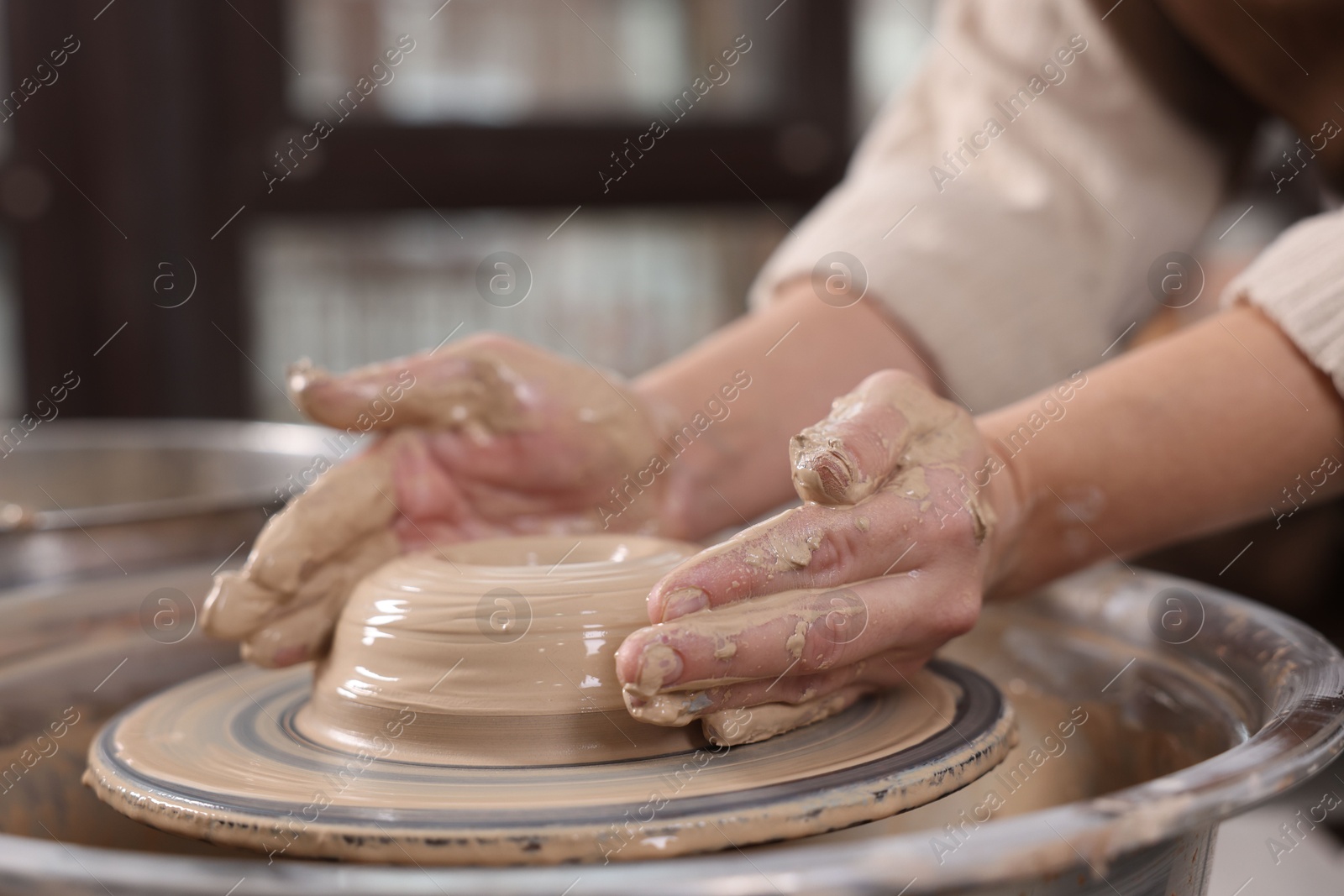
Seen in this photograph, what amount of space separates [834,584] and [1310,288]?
1.22ft

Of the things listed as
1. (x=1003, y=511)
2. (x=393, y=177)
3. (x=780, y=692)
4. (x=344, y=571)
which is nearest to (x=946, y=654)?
(x=1003, y=511)

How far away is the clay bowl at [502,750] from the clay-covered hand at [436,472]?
5 cm

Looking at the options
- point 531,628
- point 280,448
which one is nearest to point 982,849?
point 531,628

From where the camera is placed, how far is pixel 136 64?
2326 millimetres

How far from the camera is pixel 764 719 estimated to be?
1.95 ft

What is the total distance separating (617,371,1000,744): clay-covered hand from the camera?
55 cm

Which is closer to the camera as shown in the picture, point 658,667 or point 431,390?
point 658,667

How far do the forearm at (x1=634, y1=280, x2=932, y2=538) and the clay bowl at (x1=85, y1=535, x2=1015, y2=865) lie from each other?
198 millimetres

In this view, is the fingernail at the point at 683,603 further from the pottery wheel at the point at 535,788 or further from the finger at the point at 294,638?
the finger at the point at 294,638

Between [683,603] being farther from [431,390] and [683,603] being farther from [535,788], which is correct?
[431,390]

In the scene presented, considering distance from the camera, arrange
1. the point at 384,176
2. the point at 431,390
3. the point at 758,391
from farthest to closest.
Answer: the point at 384,176, the point at 758,391, the point at 431,390

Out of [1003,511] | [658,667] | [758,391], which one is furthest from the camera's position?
[758,391]

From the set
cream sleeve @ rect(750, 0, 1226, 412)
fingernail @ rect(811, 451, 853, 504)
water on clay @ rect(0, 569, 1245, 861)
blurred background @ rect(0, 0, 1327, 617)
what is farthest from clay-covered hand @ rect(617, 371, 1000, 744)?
blurred background @ rect(0, 0, 1327, 617)

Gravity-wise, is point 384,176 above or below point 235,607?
above
